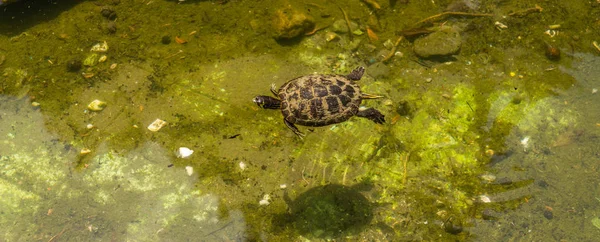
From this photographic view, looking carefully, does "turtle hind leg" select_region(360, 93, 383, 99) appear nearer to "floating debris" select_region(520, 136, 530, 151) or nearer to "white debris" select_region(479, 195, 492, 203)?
"white debris" select_region(479, 195, 492, 203)

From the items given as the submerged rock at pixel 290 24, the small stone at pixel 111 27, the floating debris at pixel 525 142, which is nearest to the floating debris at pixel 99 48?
the small stone at pixel 111 27

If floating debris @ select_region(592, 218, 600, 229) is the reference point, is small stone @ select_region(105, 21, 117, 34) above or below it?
above

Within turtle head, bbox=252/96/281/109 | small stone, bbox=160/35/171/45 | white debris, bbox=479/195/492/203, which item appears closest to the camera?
white debris, bbox=479/195/492/203

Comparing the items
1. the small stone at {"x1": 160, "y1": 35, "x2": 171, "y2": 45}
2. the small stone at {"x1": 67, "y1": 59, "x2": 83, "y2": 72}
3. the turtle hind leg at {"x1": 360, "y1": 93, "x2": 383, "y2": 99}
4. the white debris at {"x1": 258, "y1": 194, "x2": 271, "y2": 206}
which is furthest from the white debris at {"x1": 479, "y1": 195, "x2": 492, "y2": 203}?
the small stone at {"x1": 67, "y1": 59, "x2": 83, "y2": 72}

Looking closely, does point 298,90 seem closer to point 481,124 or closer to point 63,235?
point 481,124

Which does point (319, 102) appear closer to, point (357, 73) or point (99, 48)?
point (357, 73)

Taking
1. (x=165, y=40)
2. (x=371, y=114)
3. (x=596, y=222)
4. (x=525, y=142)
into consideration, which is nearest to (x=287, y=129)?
(x=371, y=114)

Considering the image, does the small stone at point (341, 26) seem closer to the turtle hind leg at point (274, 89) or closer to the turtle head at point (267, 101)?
the turtle hind leg at point (274, 89)
